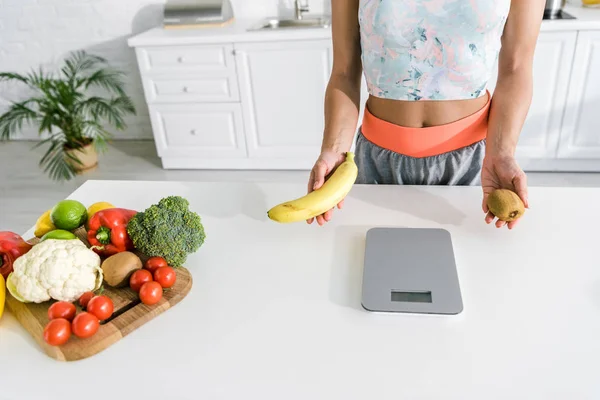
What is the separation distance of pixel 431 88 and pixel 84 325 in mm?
880

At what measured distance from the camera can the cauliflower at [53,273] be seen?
84cm

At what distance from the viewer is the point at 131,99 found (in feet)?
11.7

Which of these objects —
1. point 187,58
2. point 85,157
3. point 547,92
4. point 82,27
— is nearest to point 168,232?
point 187,58

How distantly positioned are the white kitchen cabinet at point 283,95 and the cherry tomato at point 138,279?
205cm

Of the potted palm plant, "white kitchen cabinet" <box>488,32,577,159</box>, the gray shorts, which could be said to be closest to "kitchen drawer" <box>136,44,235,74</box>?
the potted palm plant

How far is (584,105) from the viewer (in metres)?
2.63

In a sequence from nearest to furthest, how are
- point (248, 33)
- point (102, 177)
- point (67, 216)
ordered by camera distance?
point (67, 216) < point (248, 33) < point (102, 177)

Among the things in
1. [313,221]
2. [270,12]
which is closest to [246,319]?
[313,221]

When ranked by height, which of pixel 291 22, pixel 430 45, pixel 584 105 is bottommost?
pixel 584 105

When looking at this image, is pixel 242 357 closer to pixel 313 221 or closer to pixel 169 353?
pixel 169 353

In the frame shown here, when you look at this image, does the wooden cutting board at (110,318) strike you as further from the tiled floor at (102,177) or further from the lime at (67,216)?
the tiled floor at (102,177)

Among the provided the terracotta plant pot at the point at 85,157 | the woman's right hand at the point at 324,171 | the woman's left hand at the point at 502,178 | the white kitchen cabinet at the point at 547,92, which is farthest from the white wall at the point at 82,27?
the woman's left hand at the point at 502,178

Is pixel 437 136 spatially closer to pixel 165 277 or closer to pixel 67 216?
pixel 165 277

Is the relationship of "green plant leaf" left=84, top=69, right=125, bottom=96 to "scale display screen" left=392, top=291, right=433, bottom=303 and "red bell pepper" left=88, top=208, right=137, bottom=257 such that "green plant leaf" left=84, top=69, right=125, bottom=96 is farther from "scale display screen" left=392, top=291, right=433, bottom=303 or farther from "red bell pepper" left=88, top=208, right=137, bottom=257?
"scale display screen" left=392, top=291, right=433, bottom=303
